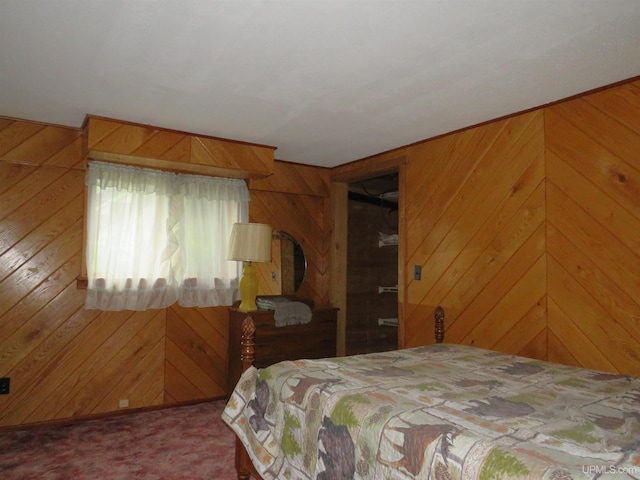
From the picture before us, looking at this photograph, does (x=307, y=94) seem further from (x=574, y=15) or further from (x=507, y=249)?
(x=507, y=249)

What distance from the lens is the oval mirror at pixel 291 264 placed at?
438cm

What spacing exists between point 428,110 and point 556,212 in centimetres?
105

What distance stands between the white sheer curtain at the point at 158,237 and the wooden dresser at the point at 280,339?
16.2 inches

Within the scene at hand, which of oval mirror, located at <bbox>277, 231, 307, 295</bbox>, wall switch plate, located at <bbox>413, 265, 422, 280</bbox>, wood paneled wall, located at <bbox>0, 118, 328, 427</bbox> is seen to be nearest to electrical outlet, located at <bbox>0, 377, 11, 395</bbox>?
wood paneled wall, located at <bbox>0, 118, 328, 427</bbox>

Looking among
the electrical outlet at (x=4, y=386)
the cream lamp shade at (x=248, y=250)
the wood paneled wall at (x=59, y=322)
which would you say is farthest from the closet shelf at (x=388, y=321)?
the electrical outlet at (x=4, y=386)

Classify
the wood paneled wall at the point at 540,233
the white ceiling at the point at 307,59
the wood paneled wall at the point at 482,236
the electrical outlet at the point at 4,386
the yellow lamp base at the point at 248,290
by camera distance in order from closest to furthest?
the white ceiling at the point at 307,59
the wood paneled wall at the point at 540,233
the wood paneled wall at the point at 482,236
the electrical outlet at the point at 4,386
the yellow lamp base at the point at 248,290

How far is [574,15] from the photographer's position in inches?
67.6

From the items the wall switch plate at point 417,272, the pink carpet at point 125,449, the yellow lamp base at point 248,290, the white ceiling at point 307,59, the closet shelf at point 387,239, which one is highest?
the white ceiling at point 307,59

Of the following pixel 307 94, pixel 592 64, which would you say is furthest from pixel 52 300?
pixel 592 64

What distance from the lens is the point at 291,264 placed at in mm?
4434

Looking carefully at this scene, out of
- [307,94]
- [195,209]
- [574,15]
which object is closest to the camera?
[574,15]

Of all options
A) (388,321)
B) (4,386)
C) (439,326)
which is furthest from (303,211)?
(4,386)

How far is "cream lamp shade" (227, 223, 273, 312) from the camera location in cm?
366

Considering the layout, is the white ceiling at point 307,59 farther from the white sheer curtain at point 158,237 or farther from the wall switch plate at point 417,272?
the wall switch plate at point 417,272
